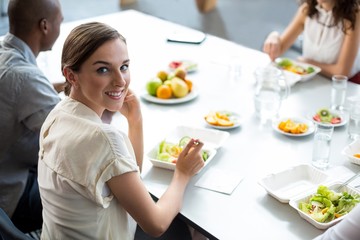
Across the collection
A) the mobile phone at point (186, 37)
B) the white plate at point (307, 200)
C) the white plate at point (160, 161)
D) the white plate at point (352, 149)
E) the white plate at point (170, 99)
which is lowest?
the mobile phone at point (186, 37)

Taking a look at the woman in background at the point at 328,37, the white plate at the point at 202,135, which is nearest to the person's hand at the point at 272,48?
the woman in background at the point at 328,37

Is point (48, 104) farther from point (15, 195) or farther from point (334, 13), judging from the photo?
point (334, 13)

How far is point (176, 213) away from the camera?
1.38 m

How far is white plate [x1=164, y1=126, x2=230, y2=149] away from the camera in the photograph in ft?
5.87

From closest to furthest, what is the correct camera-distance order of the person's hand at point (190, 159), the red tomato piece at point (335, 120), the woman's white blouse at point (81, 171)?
the woman's white blouse at point (81, 171)
the person's hand at point (190, 159)
the red tomato piece at point (335, 120)

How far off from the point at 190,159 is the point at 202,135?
33cm

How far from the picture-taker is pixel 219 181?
1.54 m

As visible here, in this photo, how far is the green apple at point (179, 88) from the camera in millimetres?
2121

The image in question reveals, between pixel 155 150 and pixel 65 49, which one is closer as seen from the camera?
pixel 65 49

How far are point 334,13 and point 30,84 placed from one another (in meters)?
1.66

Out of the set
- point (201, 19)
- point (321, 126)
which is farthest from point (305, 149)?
point (201, 19)

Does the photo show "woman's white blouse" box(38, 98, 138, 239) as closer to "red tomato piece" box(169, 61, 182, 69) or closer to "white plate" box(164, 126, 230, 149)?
"white plate" box(164, 126, 230, 149)

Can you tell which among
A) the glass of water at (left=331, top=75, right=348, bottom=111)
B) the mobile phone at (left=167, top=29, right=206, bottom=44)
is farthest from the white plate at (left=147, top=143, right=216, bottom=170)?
the mobile phone at (left=167, top=29, right=206, bottom=44)

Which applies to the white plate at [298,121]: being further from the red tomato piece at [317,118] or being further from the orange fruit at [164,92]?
the orange fruit at [164,92]
